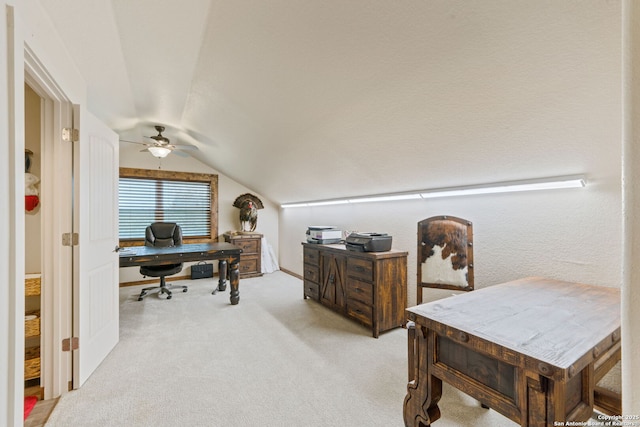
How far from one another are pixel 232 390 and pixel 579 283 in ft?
8.10

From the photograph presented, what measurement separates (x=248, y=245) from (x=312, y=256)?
2039mm

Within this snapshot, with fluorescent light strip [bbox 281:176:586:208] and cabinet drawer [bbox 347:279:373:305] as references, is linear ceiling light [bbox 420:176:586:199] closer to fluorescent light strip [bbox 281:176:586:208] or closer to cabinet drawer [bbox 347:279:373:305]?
fluorescent light strip [bbox 281:176:586:208]

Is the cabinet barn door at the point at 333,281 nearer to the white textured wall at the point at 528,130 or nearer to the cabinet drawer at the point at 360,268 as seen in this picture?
the cabinet drawer at the point at 360,268

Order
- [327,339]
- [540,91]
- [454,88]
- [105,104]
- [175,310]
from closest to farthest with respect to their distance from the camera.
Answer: [540,91] < [454,88] < [327,339] < [105,104] < [175,310]

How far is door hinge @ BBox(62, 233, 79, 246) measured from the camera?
1.86m

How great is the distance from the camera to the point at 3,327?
3.00 feet

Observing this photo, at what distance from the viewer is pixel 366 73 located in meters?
1.70

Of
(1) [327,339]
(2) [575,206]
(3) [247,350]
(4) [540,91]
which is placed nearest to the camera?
(4) [540,91]

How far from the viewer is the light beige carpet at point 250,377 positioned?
5.37ft

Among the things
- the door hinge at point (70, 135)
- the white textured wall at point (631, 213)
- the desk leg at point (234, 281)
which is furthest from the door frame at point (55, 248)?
the white textured wall at point (631, 213)

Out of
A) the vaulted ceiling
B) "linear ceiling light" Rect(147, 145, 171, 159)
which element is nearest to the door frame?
the vaulted ceiling

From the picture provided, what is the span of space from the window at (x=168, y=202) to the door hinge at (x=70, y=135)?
3163 millimetres

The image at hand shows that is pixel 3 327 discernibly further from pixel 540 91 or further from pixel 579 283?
pixel 579 283

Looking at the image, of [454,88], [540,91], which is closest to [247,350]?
[454,88]
